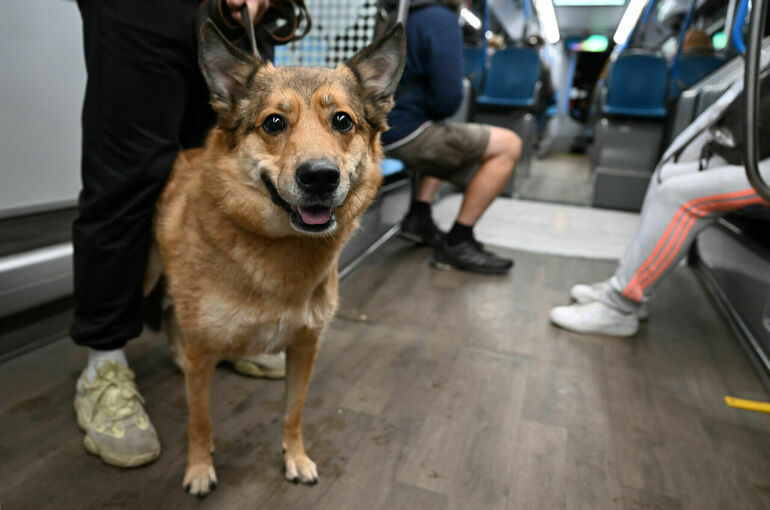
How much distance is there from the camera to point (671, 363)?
1723mm

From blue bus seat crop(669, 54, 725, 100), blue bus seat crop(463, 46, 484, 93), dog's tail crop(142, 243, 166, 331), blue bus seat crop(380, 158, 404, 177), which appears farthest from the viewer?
blue bus seat crop(463, 46, 484, 93)

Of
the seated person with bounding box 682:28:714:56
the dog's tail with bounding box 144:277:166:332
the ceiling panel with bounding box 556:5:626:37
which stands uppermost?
the ceiling panel with bounding box 556:5:626:37

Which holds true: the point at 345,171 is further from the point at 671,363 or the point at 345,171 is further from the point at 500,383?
the point at 671,363

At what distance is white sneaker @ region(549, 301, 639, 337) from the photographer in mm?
1905

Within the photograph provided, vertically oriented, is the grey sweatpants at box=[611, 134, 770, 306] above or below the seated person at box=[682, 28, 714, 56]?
below

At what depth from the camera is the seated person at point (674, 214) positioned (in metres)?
1.51

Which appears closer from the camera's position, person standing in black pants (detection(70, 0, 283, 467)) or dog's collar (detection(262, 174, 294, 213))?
dog's collar (detection(262, 174, 294, 213))

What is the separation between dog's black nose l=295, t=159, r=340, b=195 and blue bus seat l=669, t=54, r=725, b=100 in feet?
16.0

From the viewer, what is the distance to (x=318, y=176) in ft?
2.81

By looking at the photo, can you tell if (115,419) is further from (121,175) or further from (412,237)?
(412,237)

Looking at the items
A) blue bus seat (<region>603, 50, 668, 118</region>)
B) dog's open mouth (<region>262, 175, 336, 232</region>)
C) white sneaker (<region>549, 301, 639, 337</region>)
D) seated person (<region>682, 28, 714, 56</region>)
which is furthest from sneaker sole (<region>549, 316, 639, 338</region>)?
seated person (<region>682, 28, 714, 56</region>)

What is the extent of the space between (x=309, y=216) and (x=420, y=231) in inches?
84.0

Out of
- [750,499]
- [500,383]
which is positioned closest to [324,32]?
[500,383]

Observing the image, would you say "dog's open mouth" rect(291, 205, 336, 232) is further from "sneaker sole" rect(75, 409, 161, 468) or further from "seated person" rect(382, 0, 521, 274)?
"seated person" rect(382, 0, 521, 274)
